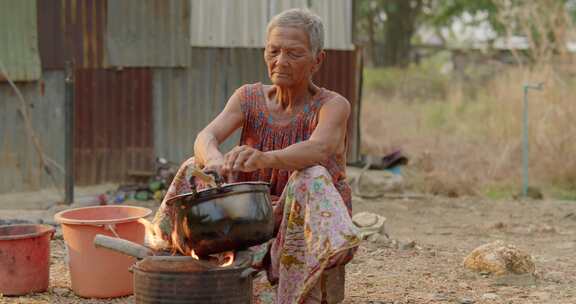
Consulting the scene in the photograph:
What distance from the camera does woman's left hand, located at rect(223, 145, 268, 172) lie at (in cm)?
362

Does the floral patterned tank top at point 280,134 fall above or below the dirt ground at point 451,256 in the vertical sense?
above

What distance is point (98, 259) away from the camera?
14.2 ft

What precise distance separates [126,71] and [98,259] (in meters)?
4.70

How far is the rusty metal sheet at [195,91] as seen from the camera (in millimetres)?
9055

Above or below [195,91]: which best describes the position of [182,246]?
below

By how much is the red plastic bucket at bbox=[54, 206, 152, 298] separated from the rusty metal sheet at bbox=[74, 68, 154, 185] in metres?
4.37

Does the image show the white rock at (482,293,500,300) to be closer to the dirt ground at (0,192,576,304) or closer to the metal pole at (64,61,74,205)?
the dirt ground at (0,192,576,304)

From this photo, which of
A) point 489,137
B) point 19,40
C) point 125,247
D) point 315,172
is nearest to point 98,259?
point 125,247

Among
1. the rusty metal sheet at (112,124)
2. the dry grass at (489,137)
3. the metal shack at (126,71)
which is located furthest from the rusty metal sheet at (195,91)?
the dry grass at (489,137)

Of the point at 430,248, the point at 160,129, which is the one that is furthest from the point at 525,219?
the point at 160,129

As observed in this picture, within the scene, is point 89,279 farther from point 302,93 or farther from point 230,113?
point 302,93

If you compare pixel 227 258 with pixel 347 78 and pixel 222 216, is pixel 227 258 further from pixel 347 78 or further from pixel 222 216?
pixel 347 78

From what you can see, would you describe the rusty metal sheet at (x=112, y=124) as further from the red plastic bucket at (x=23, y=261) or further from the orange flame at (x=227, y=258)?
the orange flame at (x=227, y=258)

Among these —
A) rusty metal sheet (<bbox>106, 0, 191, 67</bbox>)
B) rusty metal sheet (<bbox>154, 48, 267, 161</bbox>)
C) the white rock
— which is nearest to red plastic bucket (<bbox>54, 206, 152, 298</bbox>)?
the white rock
